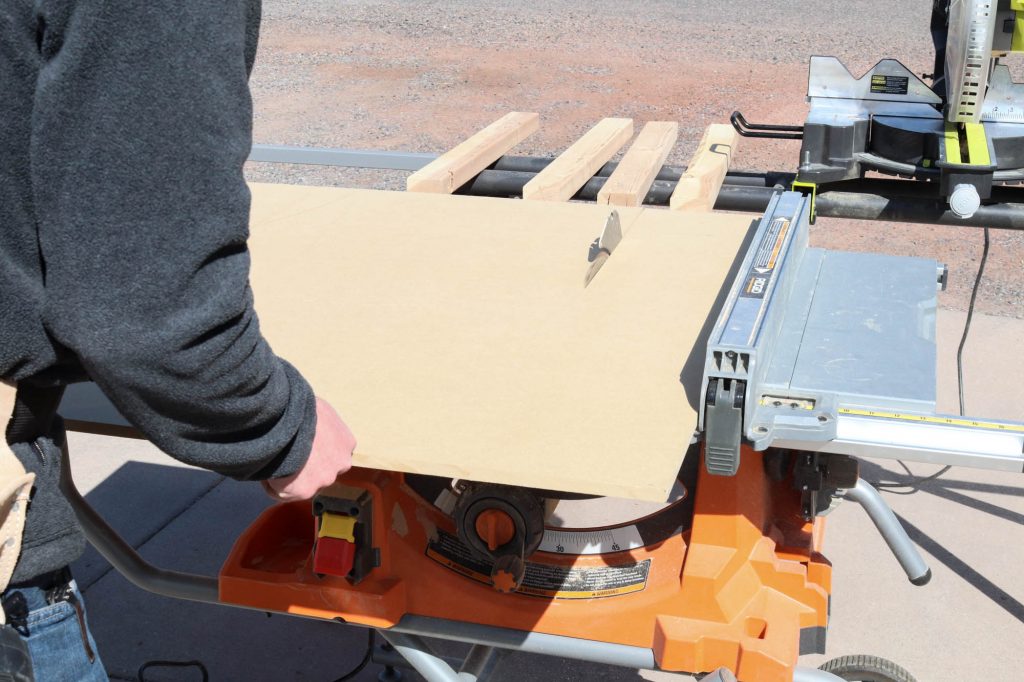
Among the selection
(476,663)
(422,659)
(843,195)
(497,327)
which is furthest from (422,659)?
(843,195)

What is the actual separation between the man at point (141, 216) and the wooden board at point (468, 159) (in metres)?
1.57

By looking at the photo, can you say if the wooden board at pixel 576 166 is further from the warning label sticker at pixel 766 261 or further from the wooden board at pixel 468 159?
the warning label sticker at pixel 766 261

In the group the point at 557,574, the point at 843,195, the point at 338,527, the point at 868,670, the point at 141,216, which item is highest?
the point at 141,216

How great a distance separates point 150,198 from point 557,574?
45.4 inches

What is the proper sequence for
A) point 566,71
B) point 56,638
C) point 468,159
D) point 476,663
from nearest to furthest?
point 56,638 < point 476,663 < point 468,159 < point 566,71

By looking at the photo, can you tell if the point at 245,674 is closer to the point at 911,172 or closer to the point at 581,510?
the point at 581,510

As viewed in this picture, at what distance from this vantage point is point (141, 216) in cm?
99

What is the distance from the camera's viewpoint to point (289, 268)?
6.94 ft

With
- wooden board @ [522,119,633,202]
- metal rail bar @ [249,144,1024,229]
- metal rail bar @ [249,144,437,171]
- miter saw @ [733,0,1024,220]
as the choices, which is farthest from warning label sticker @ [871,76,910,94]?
metal rail bar @ [249,144,437,171]

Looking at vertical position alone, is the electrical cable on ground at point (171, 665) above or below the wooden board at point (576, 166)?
below

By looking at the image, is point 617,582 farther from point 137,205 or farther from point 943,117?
point 943,117

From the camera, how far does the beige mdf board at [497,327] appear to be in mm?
1432

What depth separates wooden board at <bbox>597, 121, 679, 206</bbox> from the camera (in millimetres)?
2578

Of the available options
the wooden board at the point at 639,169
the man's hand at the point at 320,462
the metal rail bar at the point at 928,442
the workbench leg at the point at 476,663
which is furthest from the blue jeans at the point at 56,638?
the wooden board at the point at 639,169
